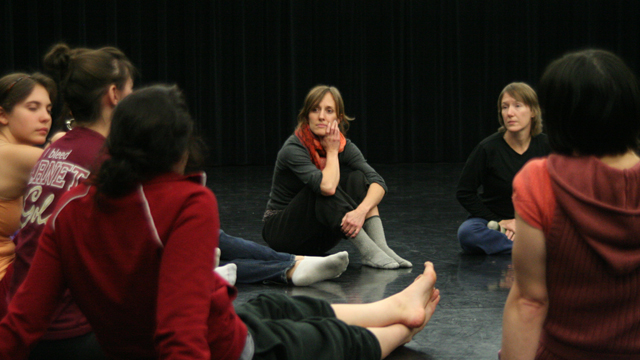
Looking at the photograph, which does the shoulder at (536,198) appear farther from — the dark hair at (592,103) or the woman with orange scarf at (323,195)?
the woman with orange scarf at (323,195)

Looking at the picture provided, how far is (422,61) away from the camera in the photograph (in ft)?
28.3

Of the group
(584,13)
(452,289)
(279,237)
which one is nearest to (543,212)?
(452,289)

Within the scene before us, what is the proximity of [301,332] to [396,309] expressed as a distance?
43 centimetres

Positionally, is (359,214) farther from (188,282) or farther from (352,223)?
(188,282)

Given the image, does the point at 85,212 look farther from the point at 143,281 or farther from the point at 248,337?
the point at 248,337

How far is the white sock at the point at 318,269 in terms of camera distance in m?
2.59

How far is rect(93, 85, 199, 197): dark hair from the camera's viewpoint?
1.09 m

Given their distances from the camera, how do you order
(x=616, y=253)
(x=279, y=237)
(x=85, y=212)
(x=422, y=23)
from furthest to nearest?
(x=422, y=23)
(x=279, y=237)
(x=85, y=212)
(x=616, y=253)

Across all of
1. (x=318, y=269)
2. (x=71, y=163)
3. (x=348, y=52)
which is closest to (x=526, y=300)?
(x=71, y=163)

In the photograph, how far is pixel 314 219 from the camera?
10.0 ft

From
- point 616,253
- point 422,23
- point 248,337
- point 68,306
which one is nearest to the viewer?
point 616,253

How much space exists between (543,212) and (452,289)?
1.59m

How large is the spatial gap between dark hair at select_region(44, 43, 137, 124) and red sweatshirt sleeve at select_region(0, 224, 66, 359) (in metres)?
0.42

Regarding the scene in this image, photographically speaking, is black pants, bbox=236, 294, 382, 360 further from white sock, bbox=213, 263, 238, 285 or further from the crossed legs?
white sock, bbox=213, 263, 238, 285
